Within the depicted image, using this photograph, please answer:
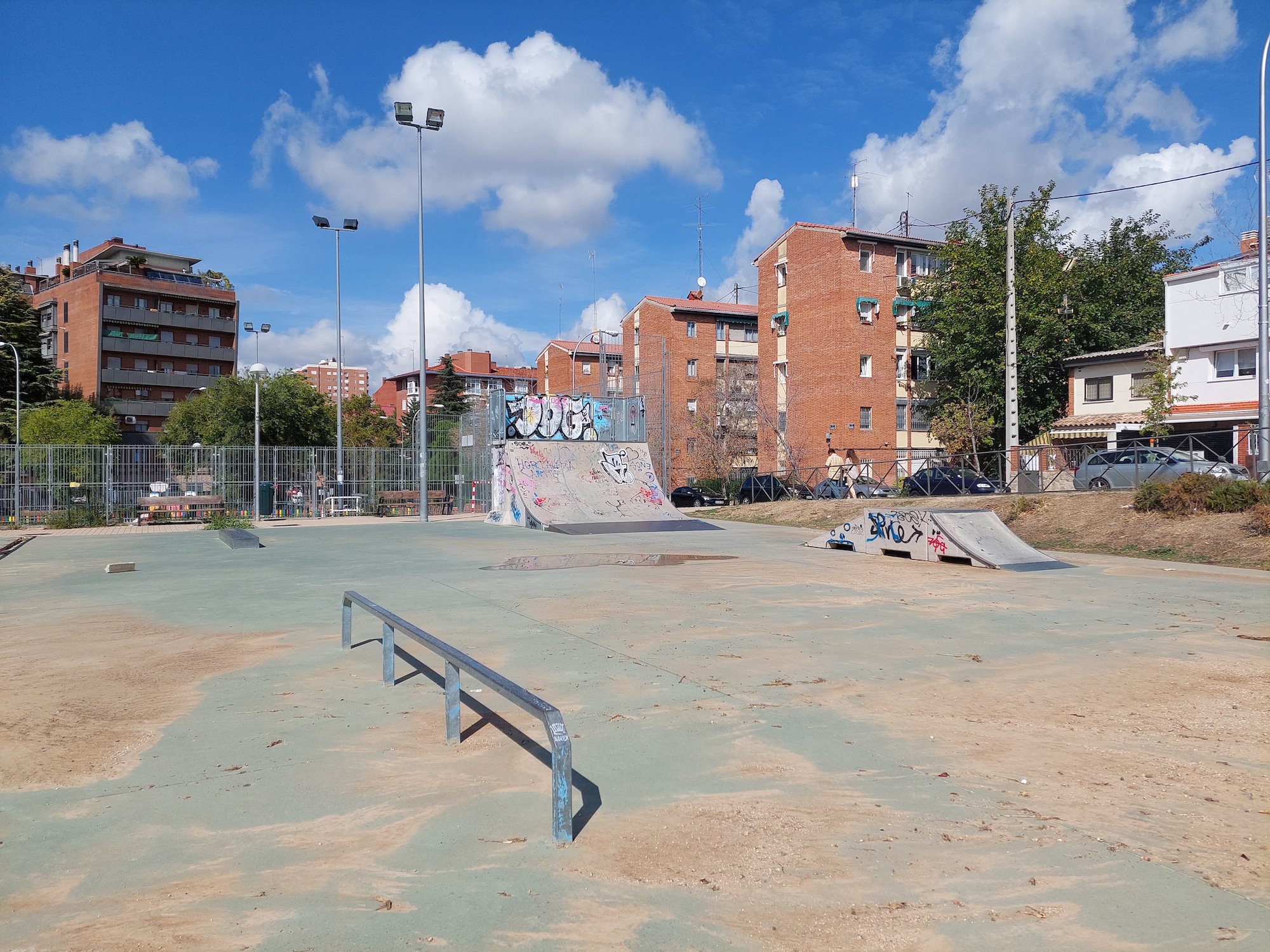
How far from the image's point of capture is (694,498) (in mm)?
34812

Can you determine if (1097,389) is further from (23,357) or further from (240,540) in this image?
(23,357)

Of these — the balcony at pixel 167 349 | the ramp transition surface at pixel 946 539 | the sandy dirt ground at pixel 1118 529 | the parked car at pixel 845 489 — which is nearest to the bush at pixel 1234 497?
the sandy dirt ground at pixel 1118 529

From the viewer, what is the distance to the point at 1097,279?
1608 inches

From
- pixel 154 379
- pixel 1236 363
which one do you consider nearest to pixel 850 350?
pixel 1236 363

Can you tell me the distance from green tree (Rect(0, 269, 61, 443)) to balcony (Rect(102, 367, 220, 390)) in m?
15.9

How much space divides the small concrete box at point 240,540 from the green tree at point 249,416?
27085 mm

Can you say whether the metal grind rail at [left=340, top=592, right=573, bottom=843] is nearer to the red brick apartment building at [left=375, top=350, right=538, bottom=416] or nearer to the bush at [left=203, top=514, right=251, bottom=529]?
Answer: the bush at [left=203, top=514, right=251, bottom=529]

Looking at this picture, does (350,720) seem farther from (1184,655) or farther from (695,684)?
(1184,655)

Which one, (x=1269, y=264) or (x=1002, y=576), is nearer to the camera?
Result: (x=1002, y=576)

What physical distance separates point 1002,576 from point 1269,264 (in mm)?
18422

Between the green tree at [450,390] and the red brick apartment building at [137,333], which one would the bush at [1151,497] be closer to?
the green tree at [450,390]

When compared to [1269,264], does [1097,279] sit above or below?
above

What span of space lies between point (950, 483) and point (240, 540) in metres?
20.0

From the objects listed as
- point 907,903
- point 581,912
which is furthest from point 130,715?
point 907,903
